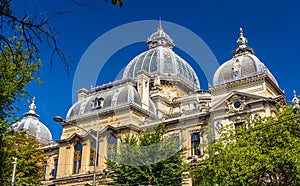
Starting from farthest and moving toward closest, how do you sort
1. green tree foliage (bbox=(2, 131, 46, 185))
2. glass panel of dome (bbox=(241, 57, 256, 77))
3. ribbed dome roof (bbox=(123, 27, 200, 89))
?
ribbed dome roof (bbox=(123, 27, 200, 89)), glass panel of dome (bbox=(241, 57, 256, 77)), green tree foliage (bbox=(2, 131, 46, 185))

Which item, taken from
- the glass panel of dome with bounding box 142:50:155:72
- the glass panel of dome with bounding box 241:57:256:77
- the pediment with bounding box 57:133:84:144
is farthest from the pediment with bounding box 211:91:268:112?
the glass panel of dome with bounding box 142:50:155:72

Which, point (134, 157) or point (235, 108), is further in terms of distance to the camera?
point (235, 108)

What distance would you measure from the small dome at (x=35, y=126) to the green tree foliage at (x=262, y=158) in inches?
1478

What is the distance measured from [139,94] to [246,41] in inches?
539

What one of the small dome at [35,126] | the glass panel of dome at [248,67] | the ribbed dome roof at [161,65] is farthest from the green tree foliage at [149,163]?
the small dome at [35,126]

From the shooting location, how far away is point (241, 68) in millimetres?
39781

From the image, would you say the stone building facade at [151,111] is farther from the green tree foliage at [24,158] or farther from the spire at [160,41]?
the spire at [160,41]

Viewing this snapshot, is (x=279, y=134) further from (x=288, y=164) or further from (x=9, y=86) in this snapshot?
(x=9, y=86)

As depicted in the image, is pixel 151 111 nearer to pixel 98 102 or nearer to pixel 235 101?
pixel 98 102

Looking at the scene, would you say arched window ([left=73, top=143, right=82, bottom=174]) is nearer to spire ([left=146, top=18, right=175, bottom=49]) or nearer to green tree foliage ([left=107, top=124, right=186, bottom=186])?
green tree foliage ([left=107, top=124, right=186, bottom=186])

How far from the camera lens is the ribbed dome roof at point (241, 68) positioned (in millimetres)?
38875

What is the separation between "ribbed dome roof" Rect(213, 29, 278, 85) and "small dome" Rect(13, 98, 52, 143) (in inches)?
1154

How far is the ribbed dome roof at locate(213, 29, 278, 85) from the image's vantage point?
1531 inches

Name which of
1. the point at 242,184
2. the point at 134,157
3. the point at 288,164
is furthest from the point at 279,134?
the point at 134,157
